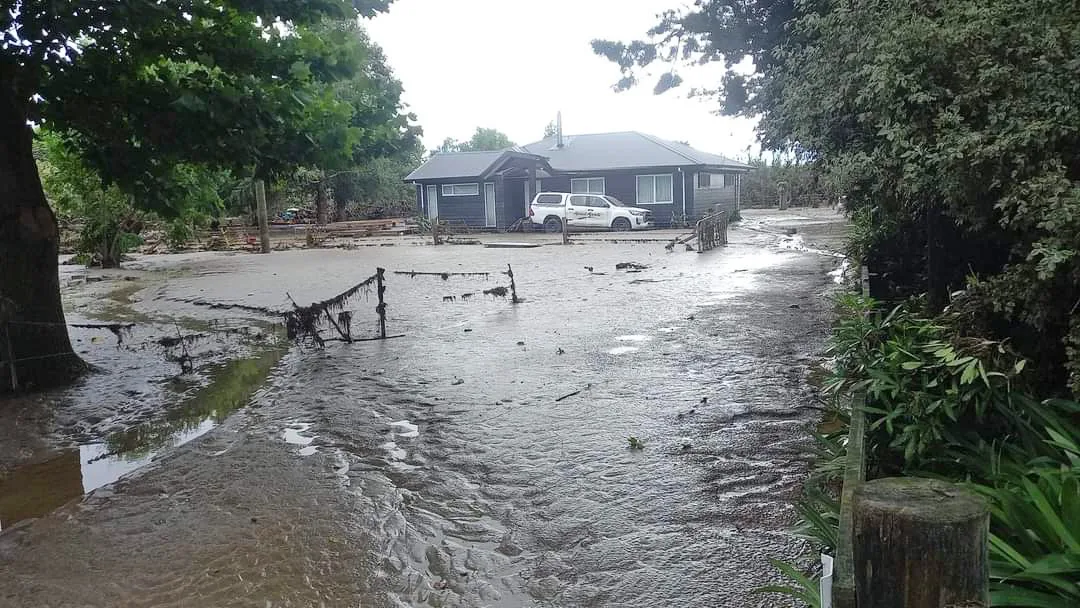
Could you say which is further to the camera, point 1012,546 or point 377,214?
point 377,214

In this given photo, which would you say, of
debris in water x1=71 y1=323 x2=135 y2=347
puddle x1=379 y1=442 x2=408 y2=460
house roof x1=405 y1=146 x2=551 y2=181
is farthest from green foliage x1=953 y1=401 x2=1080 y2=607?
house roof x1=405 y1=146 x2=551 y2=181

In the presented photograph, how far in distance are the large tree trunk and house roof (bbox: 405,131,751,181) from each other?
1048 inches

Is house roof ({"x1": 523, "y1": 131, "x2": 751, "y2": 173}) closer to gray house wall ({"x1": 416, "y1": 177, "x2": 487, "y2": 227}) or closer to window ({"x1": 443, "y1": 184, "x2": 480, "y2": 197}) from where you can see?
window ({"x1": 443, "y1": 184, "x2": 480, "y2": 197})

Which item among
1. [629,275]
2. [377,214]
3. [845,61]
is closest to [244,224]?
[377,214]

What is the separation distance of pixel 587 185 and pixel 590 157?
1.60 metres

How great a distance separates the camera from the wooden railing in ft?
70.6

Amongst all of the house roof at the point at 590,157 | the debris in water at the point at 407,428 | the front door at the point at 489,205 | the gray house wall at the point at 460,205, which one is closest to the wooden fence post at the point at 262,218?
the house roof at the point at 590,157

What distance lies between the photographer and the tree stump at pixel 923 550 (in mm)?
1674

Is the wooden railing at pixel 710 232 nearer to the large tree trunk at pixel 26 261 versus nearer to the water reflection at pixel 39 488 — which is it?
the large tree trunk at pixel 26 261

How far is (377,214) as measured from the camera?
157 ft

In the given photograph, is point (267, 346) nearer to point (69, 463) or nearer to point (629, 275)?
point (69, 463)

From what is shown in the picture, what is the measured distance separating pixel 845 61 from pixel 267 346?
824 cm

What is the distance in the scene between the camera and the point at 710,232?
73.4ft

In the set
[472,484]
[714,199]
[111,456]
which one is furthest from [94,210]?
[714,199]
